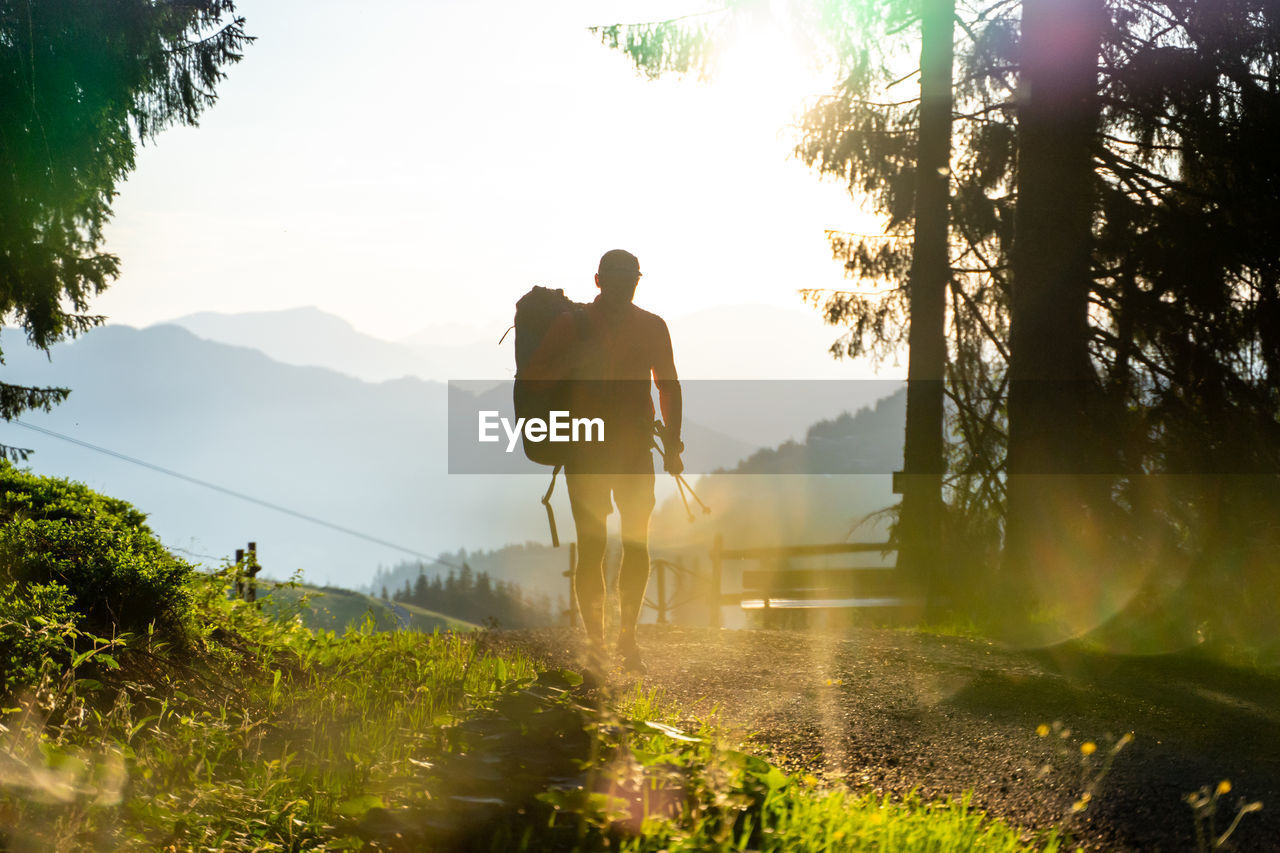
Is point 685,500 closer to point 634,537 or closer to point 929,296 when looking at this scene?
point 634,537

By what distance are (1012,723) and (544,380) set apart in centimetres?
273

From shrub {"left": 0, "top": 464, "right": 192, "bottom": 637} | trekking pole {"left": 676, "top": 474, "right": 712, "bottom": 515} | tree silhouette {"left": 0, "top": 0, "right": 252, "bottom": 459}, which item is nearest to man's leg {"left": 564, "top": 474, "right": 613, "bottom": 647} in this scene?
trekking pole {"left": 676, "top": 474, "right": 712, "bottom": 515}

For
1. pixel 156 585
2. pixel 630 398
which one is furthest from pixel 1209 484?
pixel 156 585

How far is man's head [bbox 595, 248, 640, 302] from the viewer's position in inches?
196

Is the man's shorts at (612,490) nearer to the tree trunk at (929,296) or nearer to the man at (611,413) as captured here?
the man at (611,413)

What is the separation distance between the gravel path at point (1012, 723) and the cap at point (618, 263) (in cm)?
216

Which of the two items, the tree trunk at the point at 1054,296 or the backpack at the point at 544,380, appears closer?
the backpack at the point at 544,380

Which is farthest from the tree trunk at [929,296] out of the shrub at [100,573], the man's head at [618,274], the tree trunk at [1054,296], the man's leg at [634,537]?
the shrub at [100,573]

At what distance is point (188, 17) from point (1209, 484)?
437 inches

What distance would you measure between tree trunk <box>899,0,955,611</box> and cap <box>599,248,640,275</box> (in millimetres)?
Result: 5905

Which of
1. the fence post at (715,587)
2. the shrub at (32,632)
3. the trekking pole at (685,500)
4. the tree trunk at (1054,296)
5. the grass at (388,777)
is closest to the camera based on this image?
the grass at (388,777)

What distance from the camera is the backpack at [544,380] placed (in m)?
4.86

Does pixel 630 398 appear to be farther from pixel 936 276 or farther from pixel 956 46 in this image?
pixel 956 46

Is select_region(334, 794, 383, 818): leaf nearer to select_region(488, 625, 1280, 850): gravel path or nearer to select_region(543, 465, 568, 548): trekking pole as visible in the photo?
select_region(488, 625, 1280, 850): gravel path
